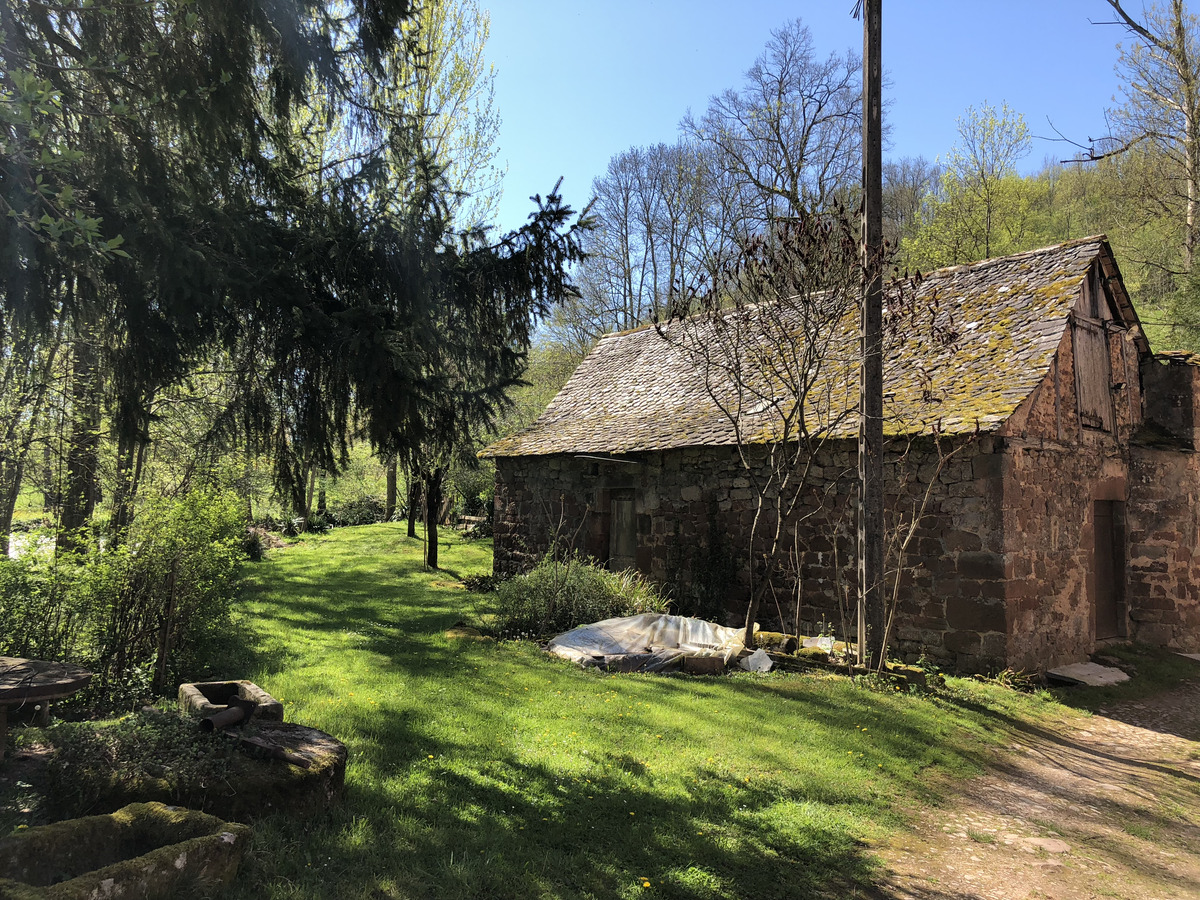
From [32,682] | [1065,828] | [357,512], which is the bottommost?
[1065,828]

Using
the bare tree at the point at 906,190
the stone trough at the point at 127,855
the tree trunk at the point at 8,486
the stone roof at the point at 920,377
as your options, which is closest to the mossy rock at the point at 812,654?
the stone roof at the point at 920,377

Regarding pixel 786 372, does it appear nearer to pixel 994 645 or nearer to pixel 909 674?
pixel 994 645

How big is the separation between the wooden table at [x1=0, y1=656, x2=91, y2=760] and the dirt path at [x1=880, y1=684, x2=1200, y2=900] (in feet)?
14.5

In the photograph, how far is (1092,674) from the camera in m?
9.39

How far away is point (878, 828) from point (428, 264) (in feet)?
16.5

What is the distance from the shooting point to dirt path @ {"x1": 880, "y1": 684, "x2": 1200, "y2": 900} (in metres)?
4.11

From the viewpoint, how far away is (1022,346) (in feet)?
31.4

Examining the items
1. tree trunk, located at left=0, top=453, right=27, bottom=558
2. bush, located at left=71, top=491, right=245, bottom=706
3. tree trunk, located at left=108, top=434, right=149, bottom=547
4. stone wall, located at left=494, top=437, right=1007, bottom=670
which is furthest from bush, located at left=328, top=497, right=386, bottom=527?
bush, located at left=71, top=491, right=245, bottom=706

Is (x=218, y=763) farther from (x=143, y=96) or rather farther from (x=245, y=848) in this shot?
(x=143, y=96)

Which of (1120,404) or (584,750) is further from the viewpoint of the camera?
(1120,404)

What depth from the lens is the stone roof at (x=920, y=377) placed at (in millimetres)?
9102

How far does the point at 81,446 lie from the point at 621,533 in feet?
28.1

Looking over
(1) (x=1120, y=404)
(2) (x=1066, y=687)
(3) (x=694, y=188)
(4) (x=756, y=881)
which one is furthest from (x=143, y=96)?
(3) (x=694, y=188)

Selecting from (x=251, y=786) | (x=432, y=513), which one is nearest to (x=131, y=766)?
(x=251, y=786)
